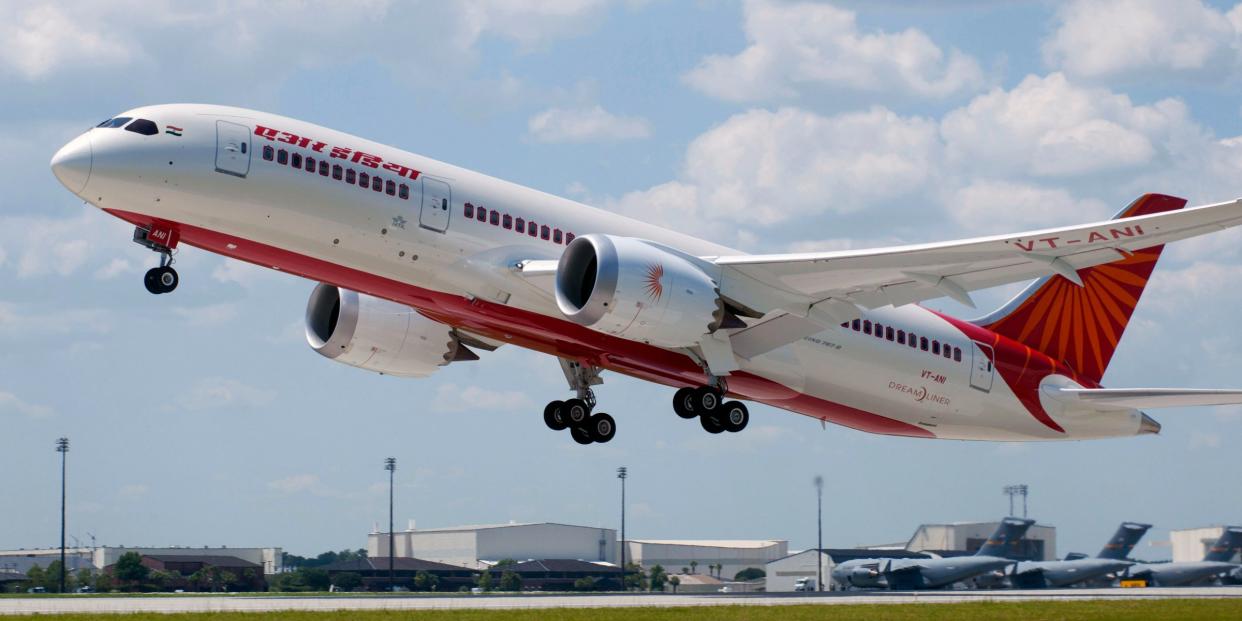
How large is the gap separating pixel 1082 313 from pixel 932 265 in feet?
45.4

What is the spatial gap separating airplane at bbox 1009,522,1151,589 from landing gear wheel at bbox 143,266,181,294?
58.0 m

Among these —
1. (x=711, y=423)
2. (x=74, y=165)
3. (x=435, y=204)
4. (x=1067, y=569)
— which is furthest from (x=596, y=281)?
(x=1067, y=569)

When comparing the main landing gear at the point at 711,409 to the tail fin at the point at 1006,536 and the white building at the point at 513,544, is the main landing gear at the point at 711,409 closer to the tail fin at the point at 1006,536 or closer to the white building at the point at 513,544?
the tail fin at the point at 1006,536

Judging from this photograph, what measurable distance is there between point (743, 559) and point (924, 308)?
9086 centimetres

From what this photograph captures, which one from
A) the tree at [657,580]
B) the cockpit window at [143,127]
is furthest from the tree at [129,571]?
the cockpit window at [143,127]

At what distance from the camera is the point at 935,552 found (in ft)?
301

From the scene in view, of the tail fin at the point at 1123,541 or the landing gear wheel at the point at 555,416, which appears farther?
the tail fin at the point at 1123,541

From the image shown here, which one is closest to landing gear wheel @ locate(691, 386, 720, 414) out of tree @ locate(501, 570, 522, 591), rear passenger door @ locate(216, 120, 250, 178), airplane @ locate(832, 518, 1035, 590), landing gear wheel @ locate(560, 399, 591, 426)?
landing gear wheel @ locate(560, 399, 591, 426)

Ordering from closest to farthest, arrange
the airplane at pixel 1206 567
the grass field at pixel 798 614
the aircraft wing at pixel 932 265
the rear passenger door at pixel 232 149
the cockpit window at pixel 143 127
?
the aircraft wing at pixel 932 265, the cockpit window at pixel 143 127, the rear passenger door at pixel 232 149, the grass field at pixel 798 614, the airplane at pixel 1206 567

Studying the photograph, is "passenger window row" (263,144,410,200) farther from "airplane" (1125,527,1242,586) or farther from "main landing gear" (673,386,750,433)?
"airplane" (1125,527,1242,586)

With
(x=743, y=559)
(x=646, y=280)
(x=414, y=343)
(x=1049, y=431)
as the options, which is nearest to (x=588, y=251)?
Result: (x=646, y=280)

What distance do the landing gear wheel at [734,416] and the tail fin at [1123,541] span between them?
179 ft

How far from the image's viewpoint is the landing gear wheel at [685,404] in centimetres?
3797

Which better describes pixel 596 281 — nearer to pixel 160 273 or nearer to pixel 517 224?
pixel 517 224
